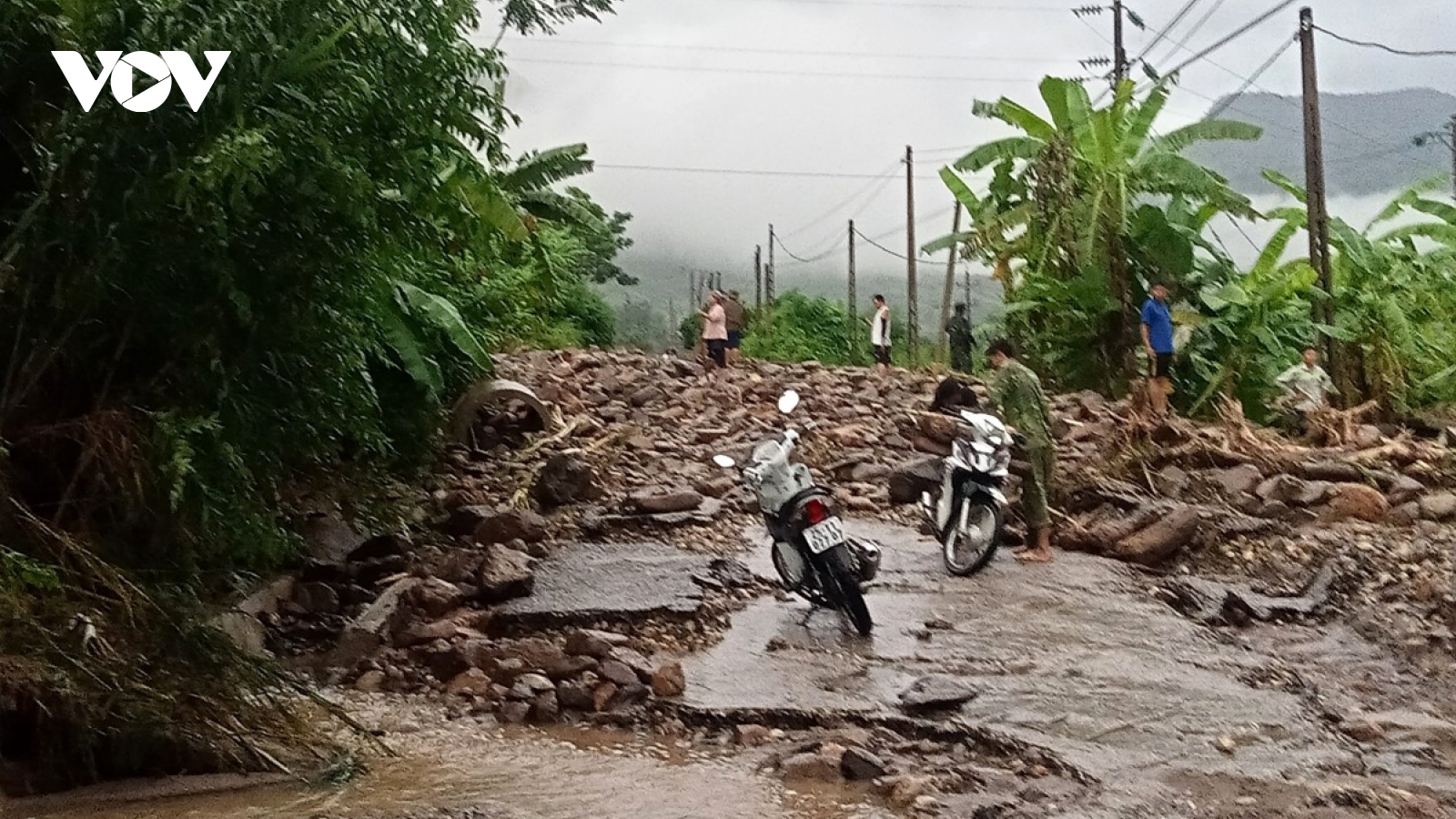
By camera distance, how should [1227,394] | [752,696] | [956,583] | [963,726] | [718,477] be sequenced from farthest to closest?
[1227,394], [718,477], [956,583], [752,696], [963,726]

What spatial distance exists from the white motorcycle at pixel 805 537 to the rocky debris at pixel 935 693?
906 mm

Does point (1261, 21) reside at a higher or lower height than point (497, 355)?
higher

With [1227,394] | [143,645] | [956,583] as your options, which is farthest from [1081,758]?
[1227,394]

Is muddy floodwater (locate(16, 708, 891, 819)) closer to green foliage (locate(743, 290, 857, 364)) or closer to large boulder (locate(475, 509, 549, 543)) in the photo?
large boulder (locate(475, 509, 549, 543))

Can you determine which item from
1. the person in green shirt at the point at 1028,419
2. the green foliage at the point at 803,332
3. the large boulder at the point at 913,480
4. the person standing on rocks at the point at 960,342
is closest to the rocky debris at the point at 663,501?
the large boulder at the point at 913,480

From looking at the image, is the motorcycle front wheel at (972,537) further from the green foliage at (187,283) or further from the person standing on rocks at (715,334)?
the person standing on rocks at (715,334)

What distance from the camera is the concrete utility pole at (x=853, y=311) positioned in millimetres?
28672

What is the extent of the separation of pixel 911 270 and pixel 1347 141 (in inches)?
373

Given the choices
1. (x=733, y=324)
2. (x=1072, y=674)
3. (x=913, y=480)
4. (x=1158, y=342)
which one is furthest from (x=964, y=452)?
(x=733, y=324)

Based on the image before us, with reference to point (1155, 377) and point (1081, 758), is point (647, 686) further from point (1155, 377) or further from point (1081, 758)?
point (1155, 377)

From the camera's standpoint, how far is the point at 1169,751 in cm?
482

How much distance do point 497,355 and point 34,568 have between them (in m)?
11.8

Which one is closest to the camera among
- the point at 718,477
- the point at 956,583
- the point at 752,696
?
the point at 752,696

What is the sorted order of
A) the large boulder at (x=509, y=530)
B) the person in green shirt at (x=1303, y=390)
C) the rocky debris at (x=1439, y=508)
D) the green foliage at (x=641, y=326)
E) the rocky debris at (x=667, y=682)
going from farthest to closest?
1. the green foliage at (x=641, y=326)
2. the person in green shirt at (x=1303, y=390)
3. the rocky debris at (x=1439, y=508)
4. the large boulder at (x=509, y=530)
5. the rocky debris at (x=667, y=682)
